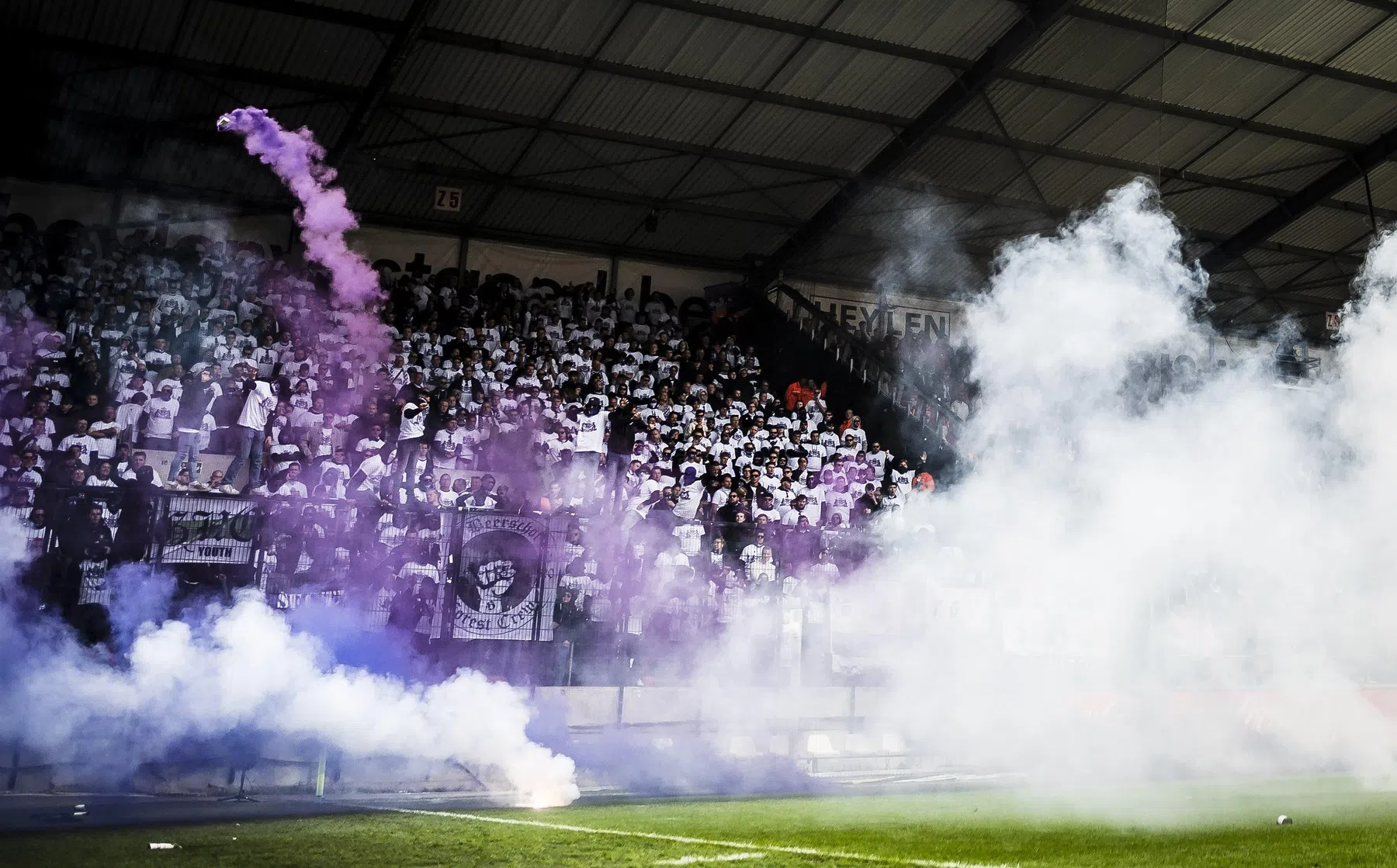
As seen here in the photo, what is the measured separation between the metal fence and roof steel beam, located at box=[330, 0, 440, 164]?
Answer: 7011 mm

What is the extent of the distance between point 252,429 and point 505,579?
4.23 meters

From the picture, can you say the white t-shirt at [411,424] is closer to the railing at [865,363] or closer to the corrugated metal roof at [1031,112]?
the railing at [865,363]

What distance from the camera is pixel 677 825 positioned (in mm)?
7098

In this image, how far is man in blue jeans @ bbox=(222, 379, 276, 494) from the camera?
12328mm

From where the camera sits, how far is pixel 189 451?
1246cm

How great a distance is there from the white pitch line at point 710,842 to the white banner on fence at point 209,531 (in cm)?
262

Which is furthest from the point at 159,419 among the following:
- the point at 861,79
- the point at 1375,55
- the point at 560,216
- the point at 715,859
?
the point at 1375,55

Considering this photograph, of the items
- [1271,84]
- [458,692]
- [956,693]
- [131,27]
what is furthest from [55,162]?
[1271,84]

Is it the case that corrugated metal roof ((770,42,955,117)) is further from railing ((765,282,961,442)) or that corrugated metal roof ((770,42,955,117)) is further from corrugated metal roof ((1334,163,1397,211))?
corrugated metal roof ((1334,163,1397,211))

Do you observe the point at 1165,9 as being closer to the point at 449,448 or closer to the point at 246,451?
the point at 449,448

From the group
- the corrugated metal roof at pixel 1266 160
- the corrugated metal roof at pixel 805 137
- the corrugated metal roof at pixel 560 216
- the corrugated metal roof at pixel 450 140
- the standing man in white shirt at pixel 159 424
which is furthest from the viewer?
the corrugated metal roof at pixel 560 216

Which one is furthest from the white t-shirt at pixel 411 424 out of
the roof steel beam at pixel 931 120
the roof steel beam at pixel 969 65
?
the roof steel beam at pixel 931 120

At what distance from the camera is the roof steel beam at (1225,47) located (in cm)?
1556

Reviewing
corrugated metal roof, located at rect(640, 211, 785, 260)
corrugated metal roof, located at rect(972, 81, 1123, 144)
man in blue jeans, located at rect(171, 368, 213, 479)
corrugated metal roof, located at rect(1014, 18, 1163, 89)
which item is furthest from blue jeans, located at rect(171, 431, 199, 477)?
corrugated metal roof, located at rect(1014, 18, 1163, 89)
